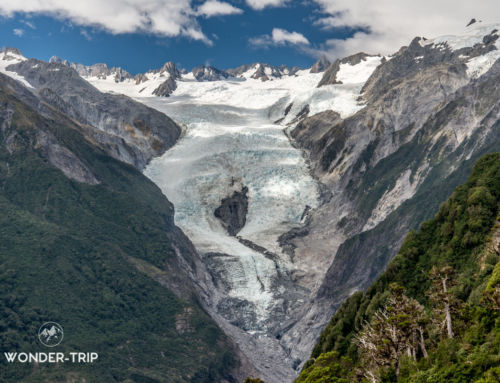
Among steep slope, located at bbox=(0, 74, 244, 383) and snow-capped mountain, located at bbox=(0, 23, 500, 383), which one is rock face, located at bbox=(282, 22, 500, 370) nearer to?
snow-capped mountain, located at bbox=(0, 23, 500, 383)

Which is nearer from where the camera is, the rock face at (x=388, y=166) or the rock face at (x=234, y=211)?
the rock face at (x=388, y=166)

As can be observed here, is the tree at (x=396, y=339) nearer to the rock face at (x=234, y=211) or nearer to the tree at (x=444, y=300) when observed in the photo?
the tree at (x=444, y=300)

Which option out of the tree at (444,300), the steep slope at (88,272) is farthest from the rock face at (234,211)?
the tree at (444,300)

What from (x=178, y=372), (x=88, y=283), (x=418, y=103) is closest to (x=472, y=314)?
(x=178, y=372)

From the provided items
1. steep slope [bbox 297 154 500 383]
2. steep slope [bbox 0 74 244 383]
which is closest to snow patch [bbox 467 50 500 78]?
steep slope [bbox 0 74 244 383]

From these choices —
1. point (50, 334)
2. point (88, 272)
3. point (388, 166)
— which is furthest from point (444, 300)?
point (388, 166)

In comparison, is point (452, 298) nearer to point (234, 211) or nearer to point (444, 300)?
point (444, 300)

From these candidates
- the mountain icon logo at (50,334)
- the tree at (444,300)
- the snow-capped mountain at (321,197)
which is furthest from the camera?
the snow-capped mountain at (321,197)
